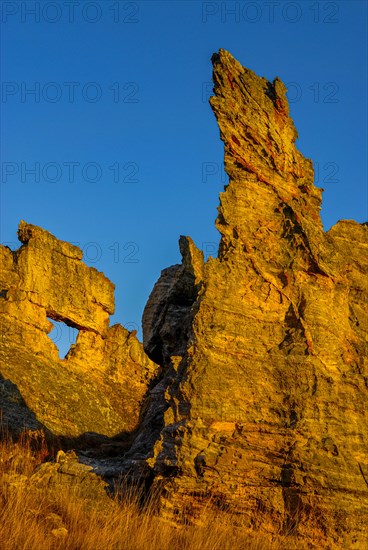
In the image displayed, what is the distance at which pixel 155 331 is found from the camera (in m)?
16.4

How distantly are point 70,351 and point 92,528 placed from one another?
2768cm

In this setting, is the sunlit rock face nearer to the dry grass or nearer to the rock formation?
the rock formation

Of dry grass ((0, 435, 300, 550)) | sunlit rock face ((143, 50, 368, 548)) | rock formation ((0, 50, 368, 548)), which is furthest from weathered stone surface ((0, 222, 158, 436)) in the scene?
sunlit rock face ((143, 50, 368, 548))

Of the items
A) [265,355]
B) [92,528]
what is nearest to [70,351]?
[265,355]

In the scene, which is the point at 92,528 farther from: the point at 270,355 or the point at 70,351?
the point at 70,351

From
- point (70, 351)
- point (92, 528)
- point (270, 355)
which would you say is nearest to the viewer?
point (92, 528)

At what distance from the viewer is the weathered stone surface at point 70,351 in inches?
1064

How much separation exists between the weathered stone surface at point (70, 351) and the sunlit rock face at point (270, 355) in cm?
1373

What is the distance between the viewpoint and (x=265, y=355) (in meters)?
11.1

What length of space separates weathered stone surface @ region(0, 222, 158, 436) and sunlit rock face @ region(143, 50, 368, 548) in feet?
45.1

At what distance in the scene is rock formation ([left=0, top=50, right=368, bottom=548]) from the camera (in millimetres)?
9891

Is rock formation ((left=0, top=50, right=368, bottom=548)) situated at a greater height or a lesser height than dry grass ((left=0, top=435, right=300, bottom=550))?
greater

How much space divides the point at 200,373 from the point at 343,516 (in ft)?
10.8

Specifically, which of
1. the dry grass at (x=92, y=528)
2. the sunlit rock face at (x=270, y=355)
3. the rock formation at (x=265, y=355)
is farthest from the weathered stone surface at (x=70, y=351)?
the sunlit rock face at (x=270, y=355)
